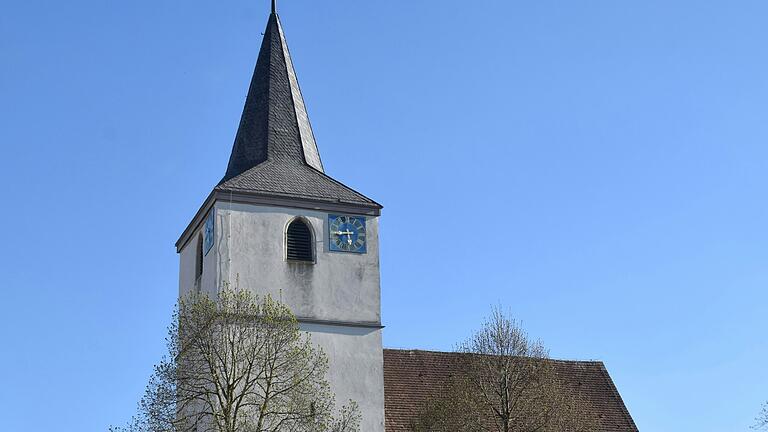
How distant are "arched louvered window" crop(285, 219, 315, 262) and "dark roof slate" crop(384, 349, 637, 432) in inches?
188

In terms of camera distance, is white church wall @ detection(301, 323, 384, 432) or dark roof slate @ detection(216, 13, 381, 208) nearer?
white church wall @ detection(301, 323, 384, 432)

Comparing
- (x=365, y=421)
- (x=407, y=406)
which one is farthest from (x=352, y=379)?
(x=407, y=406)

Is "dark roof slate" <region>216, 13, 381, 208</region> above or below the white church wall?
above

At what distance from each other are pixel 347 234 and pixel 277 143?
3611 mm

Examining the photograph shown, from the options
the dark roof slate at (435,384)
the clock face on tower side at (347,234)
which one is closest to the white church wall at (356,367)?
the dark roof slate at (435,384)

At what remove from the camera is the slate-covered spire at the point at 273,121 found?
31891mm

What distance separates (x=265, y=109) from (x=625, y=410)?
Result: 44.3ft

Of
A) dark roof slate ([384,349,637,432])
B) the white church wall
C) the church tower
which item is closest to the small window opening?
the church tower

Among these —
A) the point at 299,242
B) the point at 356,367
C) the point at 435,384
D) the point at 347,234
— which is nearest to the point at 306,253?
the point at 299,242

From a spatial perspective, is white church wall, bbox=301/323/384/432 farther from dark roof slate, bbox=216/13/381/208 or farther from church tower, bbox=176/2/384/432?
dark roof slate, bbox=216/13/381/208

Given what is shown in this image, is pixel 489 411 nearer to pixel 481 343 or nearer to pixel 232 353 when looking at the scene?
pixel 481 343

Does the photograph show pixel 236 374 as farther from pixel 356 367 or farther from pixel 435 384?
pixel 435 384

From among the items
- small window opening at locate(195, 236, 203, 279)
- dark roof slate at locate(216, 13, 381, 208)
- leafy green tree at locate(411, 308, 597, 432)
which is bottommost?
leafy green tree at locate(411, 308, 597, 432)

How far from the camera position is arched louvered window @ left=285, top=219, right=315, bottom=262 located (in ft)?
96.8
